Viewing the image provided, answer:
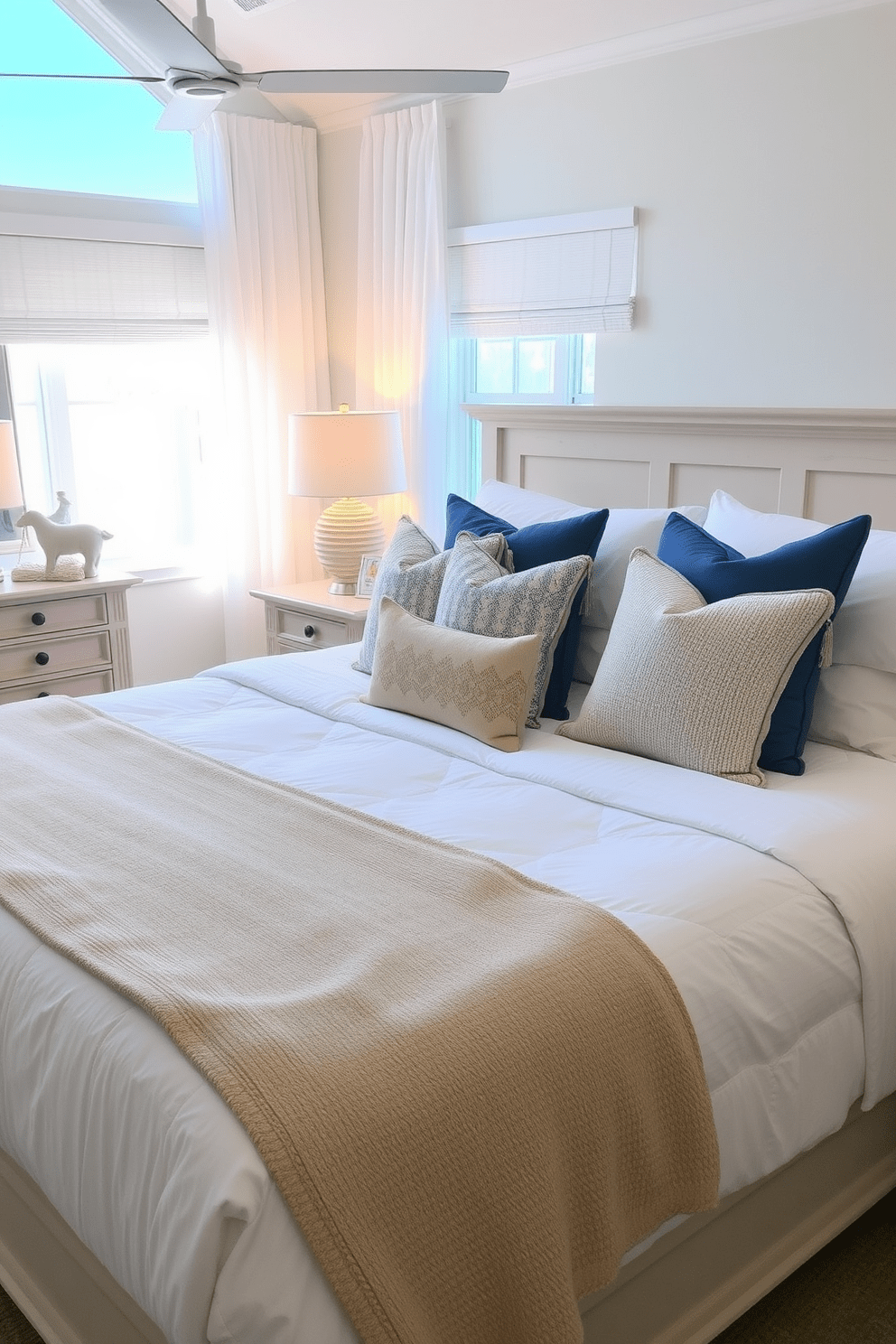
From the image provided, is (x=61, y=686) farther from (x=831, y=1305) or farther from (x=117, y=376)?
(x=831, y=1305)

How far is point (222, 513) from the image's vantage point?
4305 millimetres

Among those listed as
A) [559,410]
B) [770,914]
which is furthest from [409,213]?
[770,914]

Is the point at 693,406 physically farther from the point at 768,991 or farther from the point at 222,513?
the point at 222,513

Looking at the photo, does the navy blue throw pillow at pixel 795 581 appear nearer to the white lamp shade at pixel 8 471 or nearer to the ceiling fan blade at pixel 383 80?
the ceiling fan blade at pixel 383 80

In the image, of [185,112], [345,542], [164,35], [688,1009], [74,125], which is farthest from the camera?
[74,125]

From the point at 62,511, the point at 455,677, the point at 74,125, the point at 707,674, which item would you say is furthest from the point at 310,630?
the point at 74,125

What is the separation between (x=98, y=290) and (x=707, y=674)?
2960 millimetres

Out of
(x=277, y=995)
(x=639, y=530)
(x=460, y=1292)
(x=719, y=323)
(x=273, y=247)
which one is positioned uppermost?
(x=273, y=247)

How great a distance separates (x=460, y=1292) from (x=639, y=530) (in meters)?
1.65

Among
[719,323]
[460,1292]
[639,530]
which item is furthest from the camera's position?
[719,323]

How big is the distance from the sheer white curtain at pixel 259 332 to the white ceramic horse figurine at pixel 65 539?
30.2 inches

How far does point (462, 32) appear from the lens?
343cm

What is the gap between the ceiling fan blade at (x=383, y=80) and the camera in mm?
2082

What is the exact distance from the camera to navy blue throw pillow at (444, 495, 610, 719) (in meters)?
2.30
